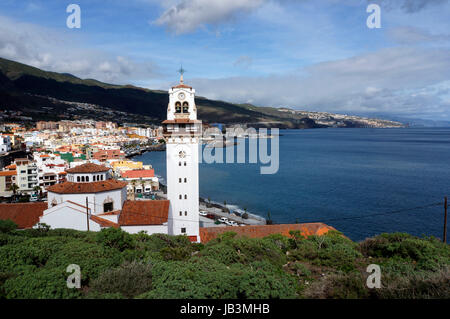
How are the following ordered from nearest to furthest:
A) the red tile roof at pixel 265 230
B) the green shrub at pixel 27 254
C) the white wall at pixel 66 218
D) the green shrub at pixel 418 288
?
the green shrub at pixel 418 288
the green shrub at pixel 27 254
the white wall at pixel 66 218
the red tile roof at pixel 265 230

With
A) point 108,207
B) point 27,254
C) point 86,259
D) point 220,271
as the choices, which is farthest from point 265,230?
point 27,254

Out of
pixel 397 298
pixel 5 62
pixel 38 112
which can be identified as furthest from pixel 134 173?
pixel 5 62

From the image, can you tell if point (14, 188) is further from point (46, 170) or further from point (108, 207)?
point (108, 207)

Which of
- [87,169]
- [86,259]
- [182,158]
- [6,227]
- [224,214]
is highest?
[182,158]

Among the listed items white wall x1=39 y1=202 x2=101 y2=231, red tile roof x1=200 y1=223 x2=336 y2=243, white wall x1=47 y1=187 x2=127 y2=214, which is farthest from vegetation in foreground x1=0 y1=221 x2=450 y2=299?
red tile roof x1=200 y1=223 x2=336 y2=243

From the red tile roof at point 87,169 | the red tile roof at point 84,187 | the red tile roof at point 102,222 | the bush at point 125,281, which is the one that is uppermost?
the red tile roof at point 87,169

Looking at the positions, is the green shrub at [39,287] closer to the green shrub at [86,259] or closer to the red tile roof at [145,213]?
the green shrub at [86,259]

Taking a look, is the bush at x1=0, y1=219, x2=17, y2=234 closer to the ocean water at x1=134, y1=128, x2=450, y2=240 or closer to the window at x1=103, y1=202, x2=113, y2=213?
the window at x1=103, y1=202, x2=113, y2=213

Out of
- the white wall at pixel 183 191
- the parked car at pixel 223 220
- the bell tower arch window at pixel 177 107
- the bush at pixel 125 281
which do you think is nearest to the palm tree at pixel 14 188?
the parked car at pixel 223 220
